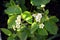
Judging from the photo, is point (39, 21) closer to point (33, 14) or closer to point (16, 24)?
point (33, 14)

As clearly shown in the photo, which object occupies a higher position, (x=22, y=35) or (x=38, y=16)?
(x=38, y=16)

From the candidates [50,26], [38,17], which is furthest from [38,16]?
[50,26]

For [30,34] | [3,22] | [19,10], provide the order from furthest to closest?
[3,22] < [30,34] < [19,10]

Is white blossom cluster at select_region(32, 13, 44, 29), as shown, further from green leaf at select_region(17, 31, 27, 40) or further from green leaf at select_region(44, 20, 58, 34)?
green leaf at select_region(17, 31, 27, 40)

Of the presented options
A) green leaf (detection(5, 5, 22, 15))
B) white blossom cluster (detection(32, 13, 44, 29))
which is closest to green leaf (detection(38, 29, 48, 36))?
white blossom cluster (detection(32, 13, 44, 29))

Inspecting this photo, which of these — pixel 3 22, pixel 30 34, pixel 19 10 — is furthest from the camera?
pixel 3 22

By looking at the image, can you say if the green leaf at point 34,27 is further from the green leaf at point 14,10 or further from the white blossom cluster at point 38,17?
the green leaf at point 14,10

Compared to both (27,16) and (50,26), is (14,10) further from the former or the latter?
(50,26)

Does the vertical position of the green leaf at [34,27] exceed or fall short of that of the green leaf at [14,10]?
it falls short

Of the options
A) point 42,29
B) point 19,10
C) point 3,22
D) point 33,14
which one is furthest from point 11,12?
point 3,22

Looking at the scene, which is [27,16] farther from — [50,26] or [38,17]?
[50,26]

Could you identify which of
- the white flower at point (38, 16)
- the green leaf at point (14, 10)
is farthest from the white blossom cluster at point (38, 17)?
the green leaf at point (14, 10)
